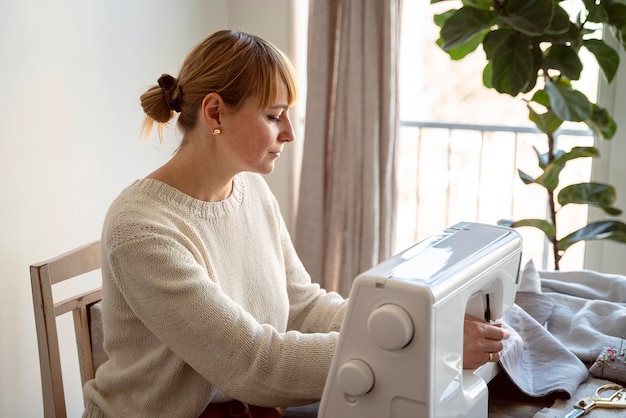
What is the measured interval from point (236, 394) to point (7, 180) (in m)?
1.15

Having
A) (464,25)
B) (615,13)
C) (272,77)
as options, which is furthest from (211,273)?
(615,13)

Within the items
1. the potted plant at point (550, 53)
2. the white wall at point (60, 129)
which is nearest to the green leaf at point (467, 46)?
the potted plant at point (550, 53)

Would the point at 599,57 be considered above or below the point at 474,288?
above

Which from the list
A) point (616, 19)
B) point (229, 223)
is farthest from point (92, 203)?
point (616, 19)

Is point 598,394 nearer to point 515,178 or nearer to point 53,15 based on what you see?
point 53,15

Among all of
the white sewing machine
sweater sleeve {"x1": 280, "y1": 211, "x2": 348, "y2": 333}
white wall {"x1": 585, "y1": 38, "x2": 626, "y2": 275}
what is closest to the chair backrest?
sweater sleeve {"x1": 280, "y1": 211, "x2": 348, "y2": 333}

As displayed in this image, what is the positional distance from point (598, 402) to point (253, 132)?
765mm

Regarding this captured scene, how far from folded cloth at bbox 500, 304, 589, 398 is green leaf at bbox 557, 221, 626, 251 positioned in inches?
52.8

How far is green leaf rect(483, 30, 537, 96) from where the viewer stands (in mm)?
2494

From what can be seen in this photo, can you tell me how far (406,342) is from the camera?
1086 mm

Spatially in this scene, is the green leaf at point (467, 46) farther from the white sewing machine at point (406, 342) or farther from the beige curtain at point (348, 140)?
the white sewing machine at point (406, 342)

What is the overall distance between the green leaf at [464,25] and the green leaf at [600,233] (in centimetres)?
84

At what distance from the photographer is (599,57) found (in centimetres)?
266

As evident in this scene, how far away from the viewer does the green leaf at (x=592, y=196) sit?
279cm
